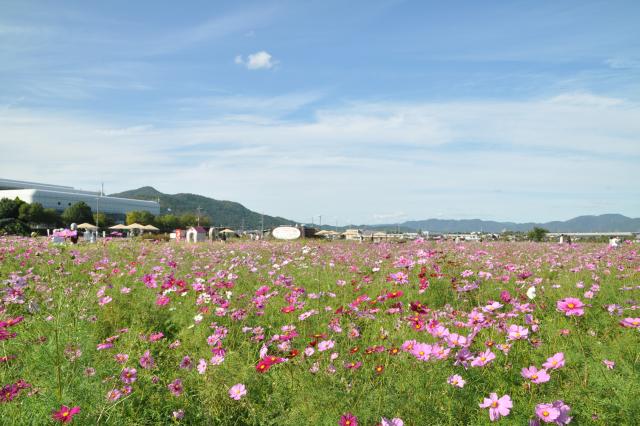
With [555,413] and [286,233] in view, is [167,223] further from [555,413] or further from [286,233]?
[555,413]

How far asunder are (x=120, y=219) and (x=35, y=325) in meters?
105

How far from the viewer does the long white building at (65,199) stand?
279ft

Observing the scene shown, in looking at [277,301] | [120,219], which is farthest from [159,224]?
[277,301]

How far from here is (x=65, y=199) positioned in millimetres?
90125

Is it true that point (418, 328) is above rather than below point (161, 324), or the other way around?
above

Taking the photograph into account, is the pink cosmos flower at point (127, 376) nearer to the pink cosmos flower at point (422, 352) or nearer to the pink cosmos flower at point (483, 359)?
the pink cosmos flower at point (422, 352)

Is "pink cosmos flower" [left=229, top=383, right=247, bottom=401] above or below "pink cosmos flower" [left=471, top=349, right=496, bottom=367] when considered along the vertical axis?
below

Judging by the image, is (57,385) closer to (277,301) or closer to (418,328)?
(418,328)

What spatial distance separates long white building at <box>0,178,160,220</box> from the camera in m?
85.0

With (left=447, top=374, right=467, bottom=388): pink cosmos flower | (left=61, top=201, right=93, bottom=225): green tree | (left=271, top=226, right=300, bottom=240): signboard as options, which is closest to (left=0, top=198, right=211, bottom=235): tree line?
(left=61, top=201, right=93, bottom=225): green tree

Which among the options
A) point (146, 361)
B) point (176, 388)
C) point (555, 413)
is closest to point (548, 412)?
point (555, 413)

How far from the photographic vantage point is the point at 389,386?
2.37 m

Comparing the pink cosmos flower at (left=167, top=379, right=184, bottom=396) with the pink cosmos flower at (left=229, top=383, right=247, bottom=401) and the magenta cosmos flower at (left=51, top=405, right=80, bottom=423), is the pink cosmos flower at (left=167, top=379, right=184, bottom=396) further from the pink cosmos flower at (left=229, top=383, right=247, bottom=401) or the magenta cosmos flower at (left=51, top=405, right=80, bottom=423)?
the magenta cosmos flower at (left=51, top=405, right=80, bottom=423)

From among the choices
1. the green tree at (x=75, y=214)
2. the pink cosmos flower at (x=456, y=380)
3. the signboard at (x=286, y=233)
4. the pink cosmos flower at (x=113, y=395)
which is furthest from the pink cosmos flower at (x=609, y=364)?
the green tree at (x=75, y=214)
